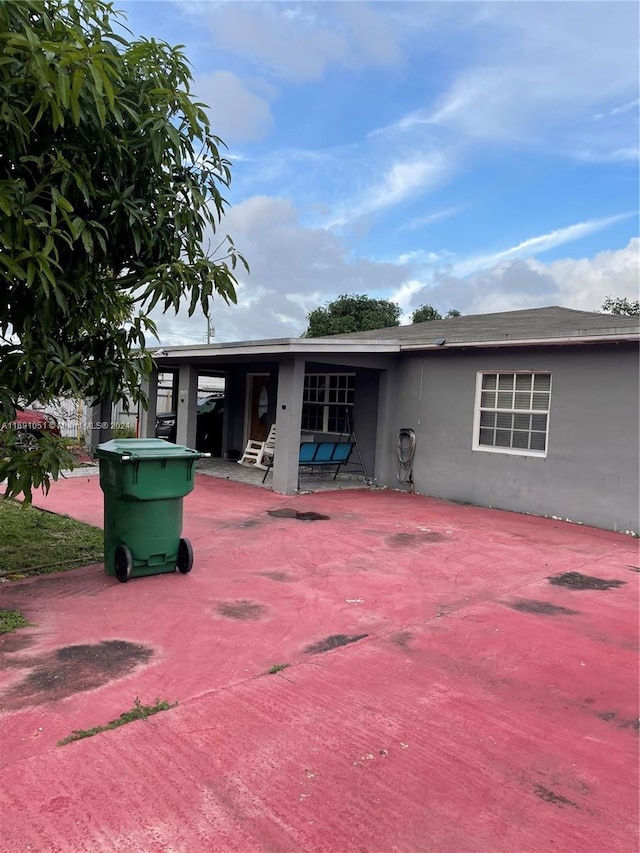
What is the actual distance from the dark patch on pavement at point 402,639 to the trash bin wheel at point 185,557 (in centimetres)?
226

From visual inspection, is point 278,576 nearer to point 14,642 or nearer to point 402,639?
point 402,639

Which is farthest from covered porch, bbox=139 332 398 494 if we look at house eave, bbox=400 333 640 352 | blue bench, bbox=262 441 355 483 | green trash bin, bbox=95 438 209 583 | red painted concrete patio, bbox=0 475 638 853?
green trash bin, bbox=95 438 209 583

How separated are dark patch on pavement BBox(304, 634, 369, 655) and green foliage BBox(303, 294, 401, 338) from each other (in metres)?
30.5

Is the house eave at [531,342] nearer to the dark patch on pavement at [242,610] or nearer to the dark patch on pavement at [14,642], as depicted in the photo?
the dark patch on pavement at [242,610]

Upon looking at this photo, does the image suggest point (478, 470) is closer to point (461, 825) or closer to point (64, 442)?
point (64, 442)

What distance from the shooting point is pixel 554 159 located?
36.3ft

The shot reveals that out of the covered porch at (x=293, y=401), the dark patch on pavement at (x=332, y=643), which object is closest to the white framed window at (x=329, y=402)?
the covered porch at (x=293, y=401)

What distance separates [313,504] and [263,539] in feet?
8.60

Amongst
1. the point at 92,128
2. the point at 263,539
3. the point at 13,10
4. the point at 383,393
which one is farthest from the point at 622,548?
the point at 13,10

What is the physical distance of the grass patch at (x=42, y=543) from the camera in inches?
240

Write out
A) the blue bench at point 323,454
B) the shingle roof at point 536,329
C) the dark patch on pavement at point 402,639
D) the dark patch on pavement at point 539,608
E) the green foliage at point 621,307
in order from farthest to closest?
the green foliage at point 621,307 → the blue bench at point 323,454 → the shingle roof at point 536,329 → the dark patch on pavement at point 539,608 → the dark patch on pavement at point 402,639

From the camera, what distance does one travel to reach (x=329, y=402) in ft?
46.5

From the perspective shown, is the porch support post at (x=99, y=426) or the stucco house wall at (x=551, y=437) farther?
the porch support post at (x=99, y=426)

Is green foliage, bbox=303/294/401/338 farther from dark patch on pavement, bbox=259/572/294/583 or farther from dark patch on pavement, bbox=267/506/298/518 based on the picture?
dark patch on pavement, bbox=259/572/294/583
